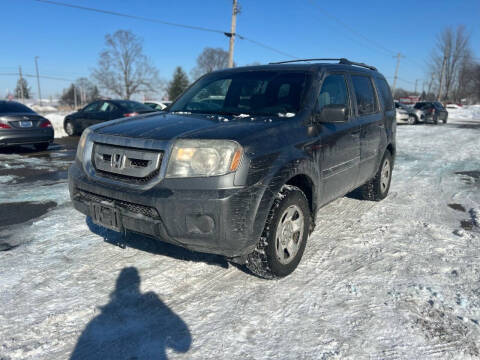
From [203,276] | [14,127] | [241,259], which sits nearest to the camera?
[241,259]

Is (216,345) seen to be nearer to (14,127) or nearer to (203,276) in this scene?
(203,276)

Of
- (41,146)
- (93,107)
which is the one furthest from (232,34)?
(41,146)

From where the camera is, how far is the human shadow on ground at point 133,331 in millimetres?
2271

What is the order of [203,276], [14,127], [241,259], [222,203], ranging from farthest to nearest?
[14,127] → [203,276] → [241,259] → [222,203]

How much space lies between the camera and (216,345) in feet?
7.66

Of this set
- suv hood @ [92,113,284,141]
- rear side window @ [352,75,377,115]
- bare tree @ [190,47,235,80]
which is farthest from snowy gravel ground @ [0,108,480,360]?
bare tree @ [190,47,235,80]

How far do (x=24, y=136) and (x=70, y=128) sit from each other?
17.4 ft

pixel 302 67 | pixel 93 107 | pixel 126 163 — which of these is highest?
pixel 302 67

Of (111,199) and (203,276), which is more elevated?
(111,199)

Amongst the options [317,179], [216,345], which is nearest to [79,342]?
[216,345]

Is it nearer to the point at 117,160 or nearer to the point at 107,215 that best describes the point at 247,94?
the point at 117,160

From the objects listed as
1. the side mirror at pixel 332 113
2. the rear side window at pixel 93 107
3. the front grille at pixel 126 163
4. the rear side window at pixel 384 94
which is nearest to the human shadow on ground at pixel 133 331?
the front grille at pixel 126 163

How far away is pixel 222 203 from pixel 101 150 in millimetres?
1235

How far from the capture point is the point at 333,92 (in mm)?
4027
